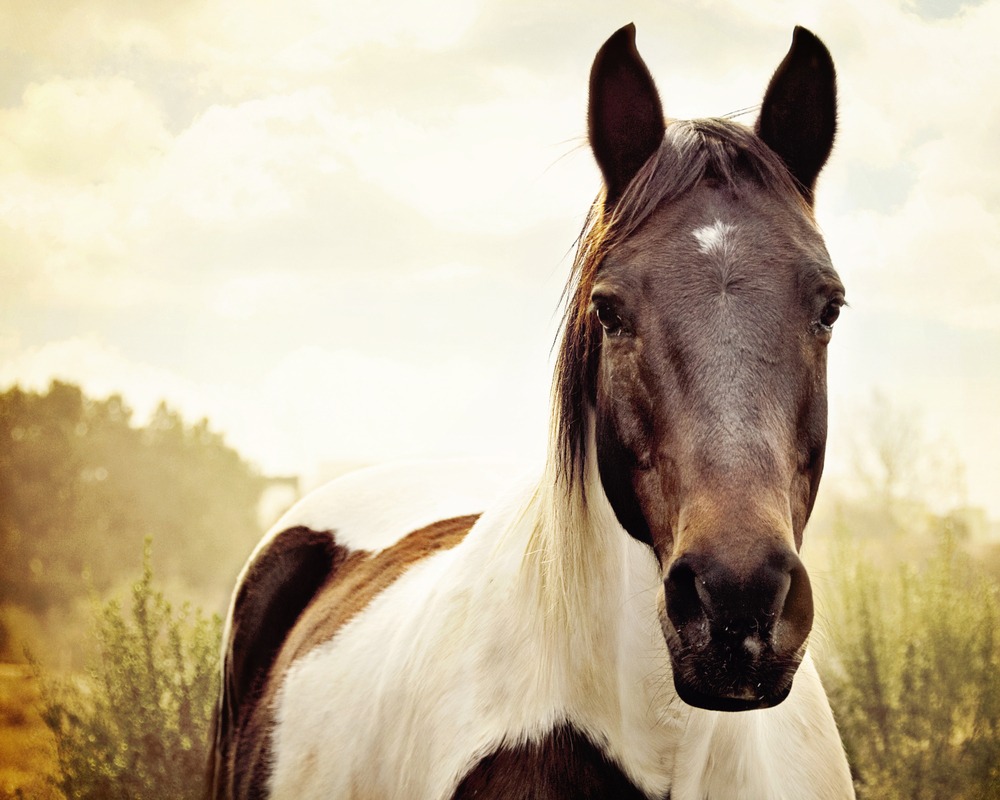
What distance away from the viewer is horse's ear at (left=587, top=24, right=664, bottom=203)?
1.41 meters

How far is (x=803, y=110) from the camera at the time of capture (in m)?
1.45

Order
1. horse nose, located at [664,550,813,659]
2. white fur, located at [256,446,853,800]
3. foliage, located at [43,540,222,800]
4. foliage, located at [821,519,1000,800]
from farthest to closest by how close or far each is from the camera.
Result: foliage, located at [43,540,222,800], foliage, located at [821,519,1000,800], white fur, located at [256,446,853,800], horse nose, located at [664,550,813,659]

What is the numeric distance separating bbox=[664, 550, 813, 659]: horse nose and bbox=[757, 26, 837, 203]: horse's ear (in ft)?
2.56

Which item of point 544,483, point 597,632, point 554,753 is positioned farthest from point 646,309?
point 554,753

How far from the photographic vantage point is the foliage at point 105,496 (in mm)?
7953

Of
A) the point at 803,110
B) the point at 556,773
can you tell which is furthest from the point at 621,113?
the point at 556,773

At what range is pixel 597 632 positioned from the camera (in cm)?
139

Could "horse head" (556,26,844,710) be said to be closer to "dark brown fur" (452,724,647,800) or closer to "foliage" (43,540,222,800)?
"dark brown fur" (452,724,647,800)

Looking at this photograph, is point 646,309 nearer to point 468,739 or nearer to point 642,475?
point 642,475

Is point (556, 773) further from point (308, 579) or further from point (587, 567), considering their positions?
point (308, 579)

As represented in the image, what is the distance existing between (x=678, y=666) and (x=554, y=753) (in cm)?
37

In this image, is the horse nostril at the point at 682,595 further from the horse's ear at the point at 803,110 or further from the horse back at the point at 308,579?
the horse back at the point at 308,579

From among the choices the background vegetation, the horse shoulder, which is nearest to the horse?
the horse shoulder

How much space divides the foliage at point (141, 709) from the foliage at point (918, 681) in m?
3.29
